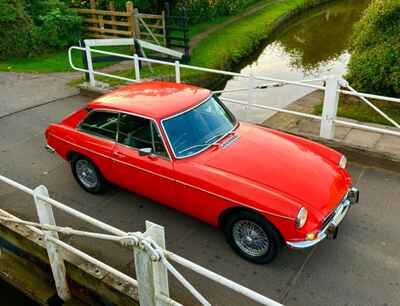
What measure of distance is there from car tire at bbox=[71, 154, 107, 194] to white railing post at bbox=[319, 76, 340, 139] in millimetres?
3946

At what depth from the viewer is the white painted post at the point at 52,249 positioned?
4.72 metres

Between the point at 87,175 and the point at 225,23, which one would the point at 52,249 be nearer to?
the point at 87,175

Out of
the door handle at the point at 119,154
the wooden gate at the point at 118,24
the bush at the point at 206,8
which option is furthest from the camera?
the bush at the point at 206,8

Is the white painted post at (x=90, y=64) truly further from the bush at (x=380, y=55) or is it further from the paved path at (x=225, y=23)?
the paved path at (x=225, y=23)

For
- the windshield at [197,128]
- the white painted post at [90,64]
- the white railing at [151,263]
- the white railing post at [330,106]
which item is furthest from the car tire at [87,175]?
the white painted post at [90,64]

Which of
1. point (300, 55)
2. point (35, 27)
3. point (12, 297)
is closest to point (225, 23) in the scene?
point (300, 55)

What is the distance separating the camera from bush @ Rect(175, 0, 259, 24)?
831 inches

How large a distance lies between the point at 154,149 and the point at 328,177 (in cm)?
224

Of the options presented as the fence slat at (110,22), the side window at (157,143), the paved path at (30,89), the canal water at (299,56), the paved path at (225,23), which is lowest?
the canal water at (299,56)

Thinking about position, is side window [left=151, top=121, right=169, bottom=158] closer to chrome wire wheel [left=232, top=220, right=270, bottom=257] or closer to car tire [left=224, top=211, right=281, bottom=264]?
car tire [left=224, top=211, right=281, bottom=264]

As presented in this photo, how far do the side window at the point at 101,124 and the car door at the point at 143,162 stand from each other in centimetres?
15

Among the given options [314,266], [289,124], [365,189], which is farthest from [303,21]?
[314,266]

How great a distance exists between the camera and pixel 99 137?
20.8 ft

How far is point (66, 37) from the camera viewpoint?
1731cm
